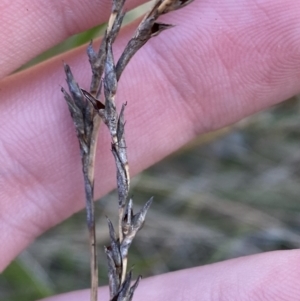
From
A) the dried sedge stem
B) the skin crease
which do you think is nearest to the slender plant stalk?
the dried sedge stem

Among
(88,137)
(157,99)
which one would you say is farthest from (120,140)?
(157,99)

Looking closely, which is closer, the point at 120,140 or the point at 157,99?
the point at 120,140

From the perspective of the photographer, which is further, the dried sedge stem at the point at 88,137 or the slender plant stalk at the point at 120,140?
the dried sedge stem at the point at 88,137

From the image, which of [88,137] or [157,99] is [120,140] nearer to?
[88,137]

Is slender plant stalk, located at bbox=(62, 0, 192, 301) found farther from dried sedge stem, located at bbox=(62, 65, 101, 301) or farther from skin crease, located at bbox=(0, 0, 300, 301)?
skin crease, located at bbox=(0, 0, 300, 301)

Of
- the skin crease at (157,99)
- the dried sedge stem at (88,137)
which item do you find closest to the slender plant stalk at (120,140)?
the dried sedge stem at (88,137)

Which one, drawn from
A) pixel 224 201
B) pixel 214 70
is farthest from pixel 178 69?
pixel 224 201

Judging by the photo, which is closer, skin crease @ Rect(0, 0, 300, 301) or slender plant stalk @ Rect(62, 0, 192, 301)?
slender plant stalk @ Rect(62, 0, 192, 301)

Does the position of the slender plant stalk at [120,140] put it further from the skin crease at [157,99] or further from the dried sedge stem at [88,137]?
the skin crease at [157,99]
